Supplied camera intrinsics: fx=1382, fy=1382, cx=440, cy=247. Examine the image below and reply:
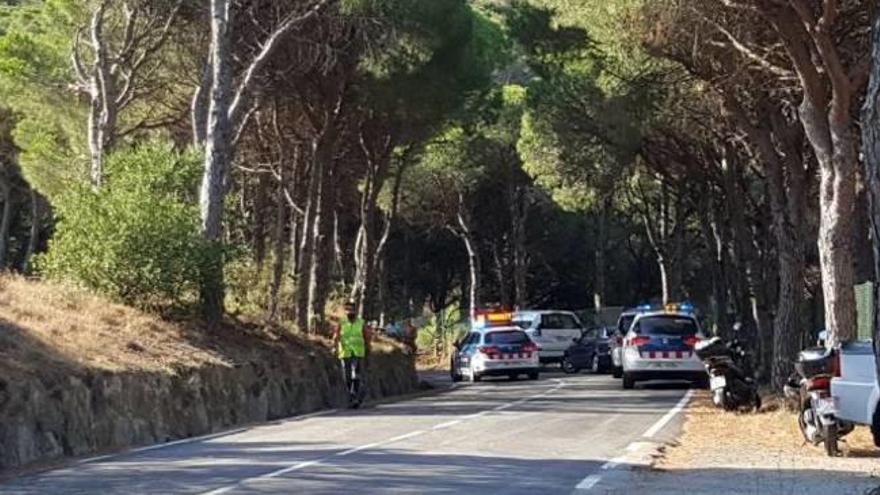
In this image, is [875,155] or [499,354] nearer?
[875,155]

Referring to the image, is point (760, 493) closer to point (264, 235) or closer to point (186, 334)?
point (186, 334)

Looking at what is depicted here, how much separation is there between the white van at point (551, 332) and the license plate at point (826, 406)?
101 feet

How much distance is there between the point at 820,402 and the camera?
1570 centimetres

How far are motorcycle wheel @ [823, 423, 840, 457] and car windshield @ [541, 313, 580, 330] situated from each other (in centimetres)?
3141

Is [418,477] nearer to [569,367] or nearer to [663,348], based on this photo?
[663,348]

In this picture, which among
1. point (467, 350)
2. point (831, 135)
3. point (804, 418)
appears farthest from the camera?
point (467, 350)

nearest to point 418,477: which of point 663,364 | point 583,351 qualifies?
point 663,364

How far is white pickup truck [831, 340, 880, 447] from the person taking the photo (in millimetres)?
14398

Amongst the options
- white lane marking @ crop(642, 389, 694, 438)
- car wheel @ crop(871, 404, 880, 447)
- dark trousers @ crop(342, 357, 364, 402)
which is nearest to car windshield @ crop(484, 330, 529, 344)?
white lane marking @ crop(642, 389, 694, 438)

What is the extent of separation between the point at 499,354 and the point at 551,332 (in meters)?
9.23

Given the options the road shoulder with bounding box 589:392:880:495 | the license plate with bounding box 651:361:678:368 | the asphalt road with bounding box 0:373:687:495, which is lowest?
the road shoulder with bounding box 589:392:880:495

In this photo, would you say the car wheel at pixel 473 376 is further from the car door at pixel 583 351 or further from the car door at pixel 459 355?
the car door at pixel 583 351

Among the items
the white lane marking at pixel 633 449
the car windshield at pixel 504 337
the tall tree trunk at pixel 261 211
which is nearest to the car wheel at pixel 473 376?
the car windshield at pixel 504 337

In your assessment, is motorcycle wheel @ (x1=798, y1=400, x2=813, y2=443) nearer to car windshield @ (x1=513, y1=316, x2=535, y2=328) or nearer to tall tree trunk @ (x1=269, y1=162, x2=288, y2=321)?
tall tree trunk @ (x1=269, y1=162, x2=288, y2=321)
